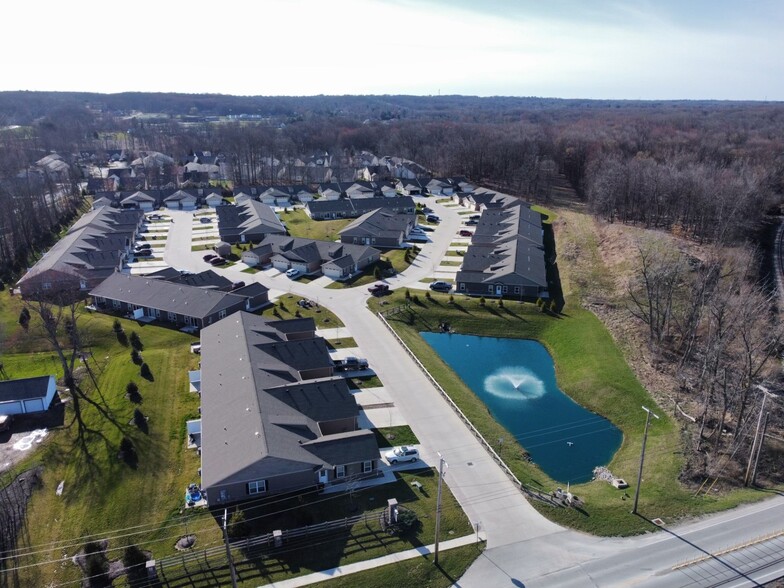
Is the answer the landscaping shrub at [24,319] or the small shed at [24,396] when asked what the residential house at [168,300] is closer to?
the landscaping shrub at [24,319]

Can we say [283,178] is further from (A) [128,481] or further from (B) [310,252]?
(A) [128,481]

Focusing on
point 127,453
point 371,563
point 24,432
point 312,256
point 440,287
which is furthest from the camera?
point 312,256

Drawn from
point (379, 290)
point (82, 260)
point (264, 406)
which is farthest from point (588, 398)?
point (82, 260)

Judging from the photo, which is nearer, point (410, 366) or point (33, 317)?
point (410, 366)

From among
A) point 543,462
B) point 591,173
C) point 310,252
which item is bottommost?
point 543,462

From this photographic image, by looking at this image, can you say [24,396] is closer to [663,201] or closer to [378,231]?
[378,231]

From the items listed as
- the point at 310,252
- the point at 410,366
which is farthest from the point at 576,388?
the point at 310,252
